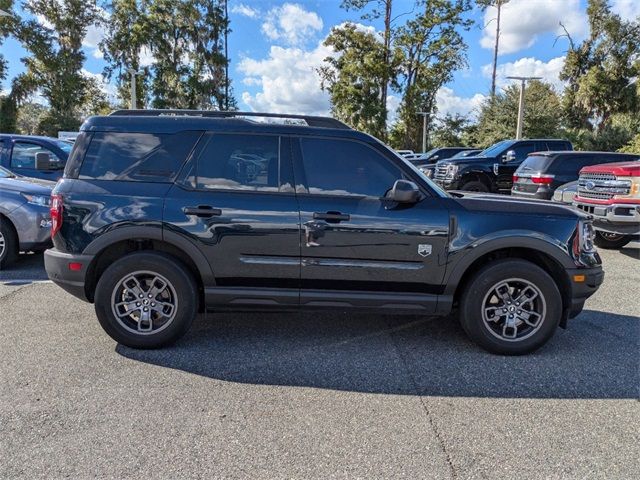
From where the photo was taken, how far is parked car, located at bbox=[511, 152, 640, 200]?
10.6m

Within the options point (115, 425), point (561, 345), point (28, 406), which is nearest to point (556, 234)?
point (561, 345)

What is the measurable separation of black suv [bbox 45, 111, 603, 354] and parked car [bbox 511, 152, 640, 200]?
23.6 feet

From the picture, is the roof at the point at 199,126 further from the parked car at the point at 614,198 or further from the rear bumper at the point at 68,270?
the parked car at the point at 614,198

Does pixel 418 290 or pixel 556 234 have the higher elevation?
pixel 556 234

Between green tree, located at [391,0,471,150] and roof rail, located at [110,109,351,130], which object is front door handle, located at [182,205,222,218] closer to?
roof rail, located at [110,109,351,130]

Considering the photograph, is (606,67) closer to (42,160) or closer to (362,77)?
(362,77)

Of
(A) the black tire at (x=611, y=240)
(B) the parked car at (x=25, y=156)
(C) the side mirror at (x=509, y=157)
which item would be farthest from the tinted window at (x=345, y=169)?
(C) the side mirror at (x=509, y=157)

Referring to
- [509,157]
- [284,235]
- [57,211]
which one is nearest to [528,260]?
[284,235]

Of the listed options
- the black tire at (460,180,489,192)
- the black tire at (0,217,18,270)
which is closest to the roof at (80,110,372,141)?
the black tire at (0,217,18,270)

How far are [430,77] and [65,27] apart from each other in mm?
29183

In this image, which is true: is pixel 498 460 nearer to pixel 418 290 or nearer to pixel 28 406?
pixel 418 290

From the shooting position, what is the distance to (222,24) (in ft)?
133

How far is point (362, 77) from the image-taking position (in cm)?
3972

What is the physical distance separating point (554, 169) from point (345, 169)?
8.40 meters
